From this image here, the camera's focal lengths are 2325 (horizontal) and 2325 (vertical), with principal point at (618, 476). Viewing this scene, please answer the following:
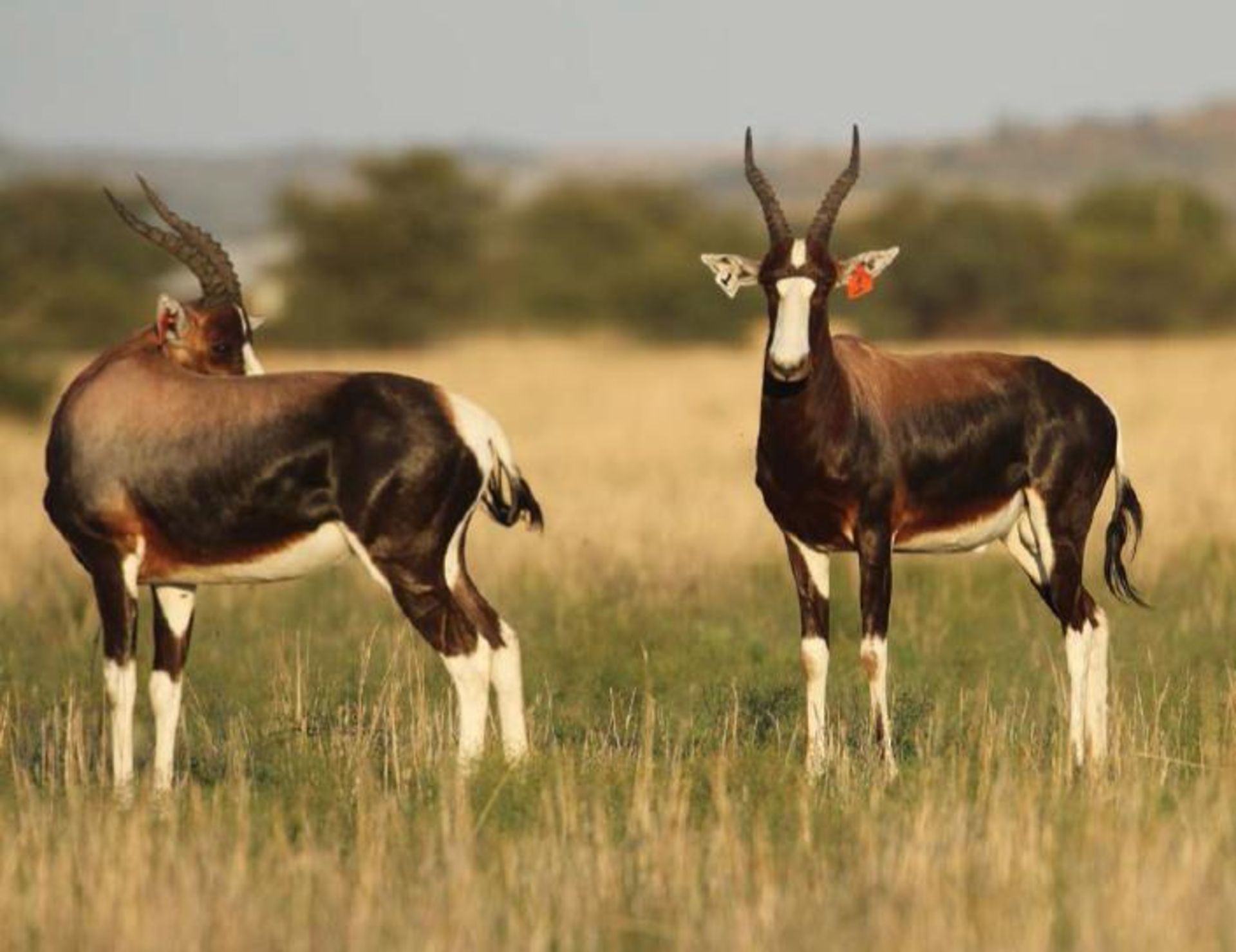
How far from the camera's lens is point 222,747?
9.53 meters

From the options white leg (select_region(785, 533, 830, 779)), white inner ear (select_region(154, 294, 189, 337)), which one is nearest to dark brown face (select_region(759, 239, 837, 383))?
white leg (select_region(785, 533, 830, 779))

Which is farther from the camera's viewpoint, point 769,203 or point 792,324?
point 769,203

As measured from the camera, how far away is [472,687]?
29.1ft

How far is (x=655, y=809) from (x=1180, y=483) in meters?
11.6

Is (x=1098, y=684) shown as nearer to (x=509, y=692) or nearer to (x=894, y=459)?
(x=894, y=459)

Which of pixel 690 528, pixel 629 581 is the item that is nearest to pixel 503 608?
pixel 629 581

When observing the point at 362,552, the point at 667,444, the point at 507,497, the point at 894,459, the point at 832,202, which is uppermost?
the point at 832,202

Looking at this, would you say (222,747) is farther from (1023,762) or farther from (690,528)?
(690,528)

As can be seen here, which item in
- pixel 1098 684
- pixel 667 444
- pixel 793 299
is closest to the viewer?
pixel 793 299

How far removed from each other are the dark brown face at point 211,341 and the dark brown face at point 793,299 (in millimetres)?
2163

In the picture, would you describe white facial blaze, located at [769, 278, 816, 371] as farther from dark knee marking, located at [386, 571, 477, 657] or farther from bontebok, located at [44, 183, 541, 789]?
dark knee marking, located at [386, 571, 477, 657]

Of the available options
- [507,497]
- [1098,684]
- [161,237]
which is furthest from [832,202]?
[161,237]

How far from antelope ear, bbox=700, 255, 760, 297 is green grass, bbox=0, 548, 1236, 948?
179 centimetres

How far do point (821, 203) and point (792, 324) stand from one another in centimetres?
65
